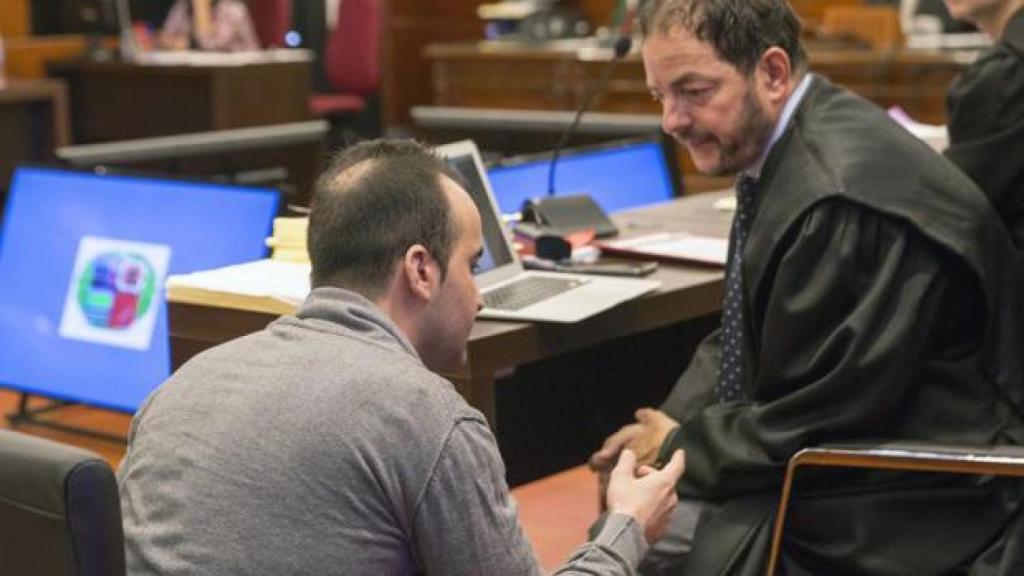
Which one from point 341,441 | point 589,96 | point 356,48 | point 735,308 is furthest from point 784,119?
point 356,48

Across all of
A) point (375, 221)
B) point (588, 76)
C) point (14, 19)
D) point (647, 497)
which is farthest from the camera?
point (14, 19)

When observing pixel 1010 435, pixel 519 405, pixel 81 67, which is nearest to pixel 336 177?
pixel 1010 435

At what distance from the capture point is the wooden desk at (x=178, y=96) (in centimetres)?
930

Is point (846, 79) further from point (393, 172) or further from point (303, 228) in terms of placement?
point (393, 172)

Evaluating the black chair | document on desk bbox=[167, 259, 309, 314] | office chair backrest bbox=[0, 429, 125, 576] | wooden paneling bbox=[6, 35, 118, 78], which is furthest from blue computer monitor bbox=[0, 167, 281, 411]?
wooden paneling bbox=[6, 35, 118, 78]

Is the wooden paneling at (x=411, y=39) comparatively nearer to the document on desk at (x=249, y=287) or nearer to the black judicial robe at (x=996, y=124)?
the black judicial robe at (x=996, y=124)

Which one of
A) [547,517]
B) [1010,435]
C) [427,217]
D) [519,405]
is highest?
[427,217]

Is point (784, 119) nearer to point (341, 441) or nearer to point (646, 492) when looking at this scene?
point (646, 492)

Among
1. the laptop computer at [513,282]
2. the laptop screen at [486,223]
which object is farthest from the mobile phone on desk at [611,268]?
the laptop screen at [486,223]

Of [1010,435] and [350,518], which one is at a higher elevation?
[350,518]

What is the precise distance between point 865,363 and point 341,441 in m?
0.94

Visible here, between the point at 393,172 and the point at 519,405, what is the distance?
54.3 inches

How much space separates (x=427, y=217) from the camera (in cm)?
202

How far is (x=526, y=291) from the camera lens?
3.00 m
